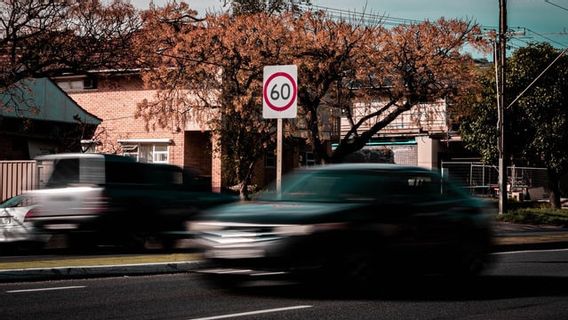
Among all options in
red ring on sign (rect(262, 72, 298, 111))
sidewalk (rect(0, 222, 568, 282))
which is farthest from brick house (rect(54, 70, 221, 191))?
red ring on sign (rect(262, 72, 298, 111))

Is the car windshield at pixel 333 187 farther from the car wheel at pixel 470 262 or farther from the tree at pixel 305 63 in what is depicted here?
the tree at pixel 305 63

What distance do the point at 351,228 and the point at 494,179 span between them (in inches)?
1451

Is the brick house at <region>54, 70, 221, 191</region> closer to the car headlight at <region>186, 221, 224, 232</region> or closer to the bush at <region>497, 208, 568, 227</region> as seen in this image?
the bush at <region>497, 208, 568, 227</region>

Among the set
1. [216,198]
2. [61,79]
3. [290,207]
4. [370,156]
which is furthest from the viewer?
[370,156]

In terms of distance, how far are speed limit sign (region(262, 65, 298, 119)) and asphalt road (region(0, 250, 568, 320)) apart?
2839 millimetres

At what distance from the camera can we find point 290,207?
1023 cm

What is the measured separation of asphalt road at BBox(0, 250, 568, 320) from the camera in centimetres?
867

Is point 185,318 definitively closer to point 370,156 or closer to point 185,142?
point 185,142

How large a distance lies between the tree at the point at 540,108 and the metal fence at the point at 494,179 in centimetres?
267

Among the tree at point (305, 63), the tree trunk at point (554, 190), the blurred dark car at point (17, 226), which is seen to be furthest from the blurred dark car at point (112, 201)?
the tree trunk at point (554, 190)

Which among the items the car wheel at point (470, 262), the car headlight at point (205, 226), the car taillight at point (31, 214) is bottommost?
the car wheel at point (470, 262)

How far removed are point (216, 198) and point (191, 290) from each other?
676 centimetres

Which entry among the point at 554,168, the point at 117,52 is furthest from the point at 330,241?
the point at 554,168

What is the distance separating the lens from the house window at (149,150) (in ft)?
145
